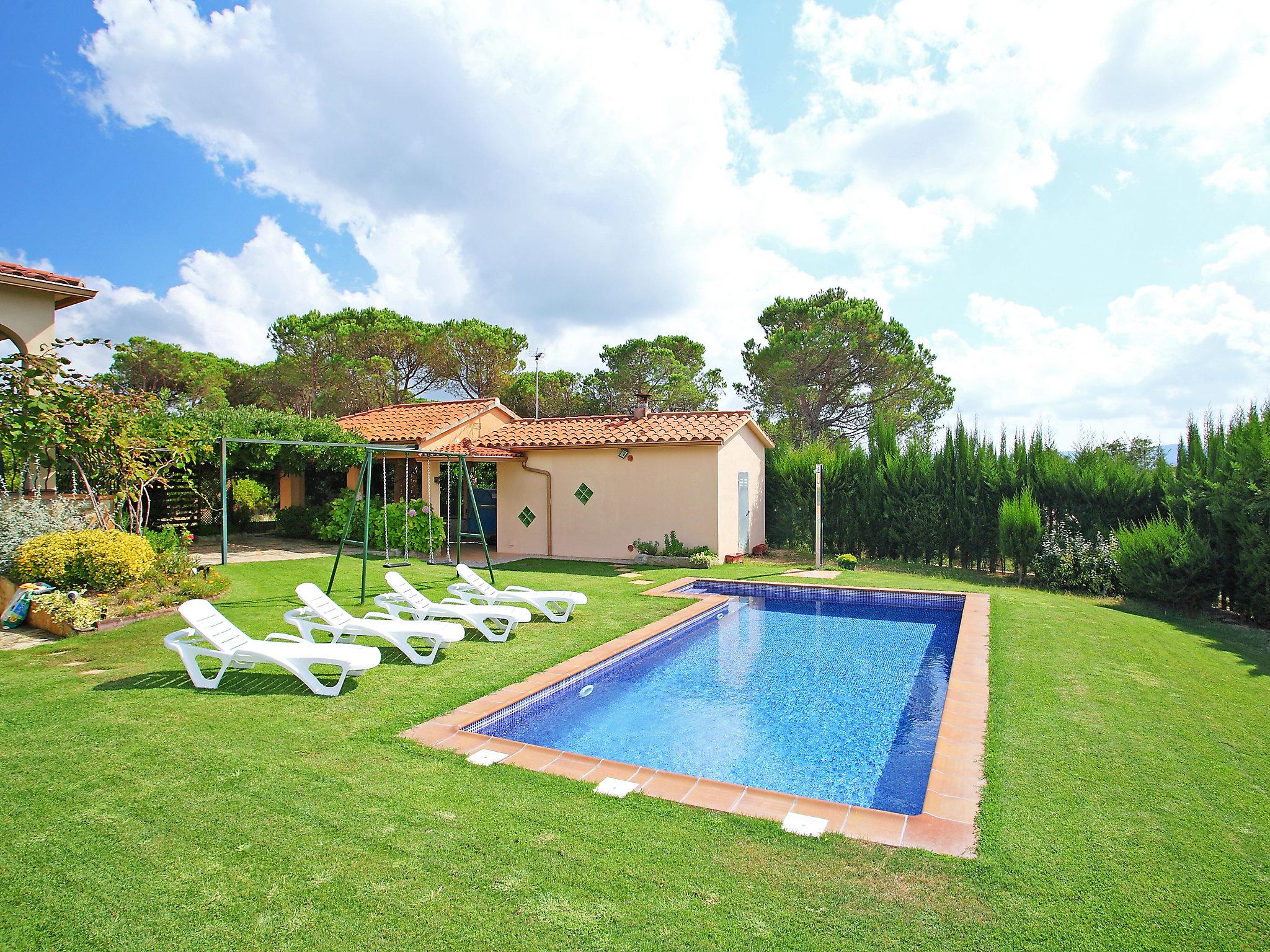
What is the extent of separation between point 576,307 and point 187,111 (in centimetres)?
1417

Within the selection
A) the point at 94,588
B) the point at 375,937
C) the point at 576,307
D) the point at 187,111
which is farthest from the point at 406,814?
the point at 576,307

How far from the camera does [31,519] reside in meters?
11.0

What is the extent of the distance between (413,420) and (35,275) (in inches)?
Result: 411

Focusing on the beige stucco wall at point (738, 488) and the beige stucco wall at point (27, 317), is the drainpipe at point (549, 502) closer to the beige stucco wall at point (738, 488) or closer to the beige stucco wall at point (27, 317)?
the beige stucco wall at point (738, 488)

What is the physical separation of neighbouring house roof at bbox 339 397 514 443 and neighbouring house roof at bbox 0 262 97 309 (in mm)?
7728

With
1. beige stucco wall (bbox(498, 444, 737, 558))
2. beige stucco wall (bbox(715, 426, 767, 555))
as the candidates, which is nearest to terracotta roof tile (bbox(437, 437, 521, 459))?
beige stucco wall (bbox(498, 444, 737, 558))

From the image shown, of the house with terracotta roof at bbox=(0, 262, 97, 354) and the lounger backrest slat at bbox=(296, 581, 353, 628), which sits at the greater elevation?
the house with terracotta roof at bbox=(0, 262, 97, 354)

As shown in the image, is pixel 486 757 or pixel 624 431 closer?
pixel 486 757

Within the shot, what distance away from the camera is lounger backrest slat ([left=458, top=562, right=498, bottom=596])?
1122 centimetres

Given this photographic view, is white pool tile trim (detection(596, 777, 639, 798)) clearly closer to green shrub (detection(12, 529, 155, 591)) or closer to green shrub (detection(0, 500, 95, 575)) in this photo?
green shrub (detection(12, 529, 155, 591))

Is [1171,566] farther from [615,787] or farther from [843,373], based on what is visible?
[843,373]

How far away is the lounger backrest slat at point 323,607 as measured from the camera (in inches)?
331

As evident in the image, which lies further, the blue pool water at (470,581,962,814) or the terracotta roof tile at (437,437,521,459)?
the terracotta roof tile at (437,437,521,459)

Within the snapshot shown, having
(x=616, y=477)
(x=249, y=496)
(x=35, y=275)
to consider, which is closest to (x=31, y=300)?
(x=35, y=275)
